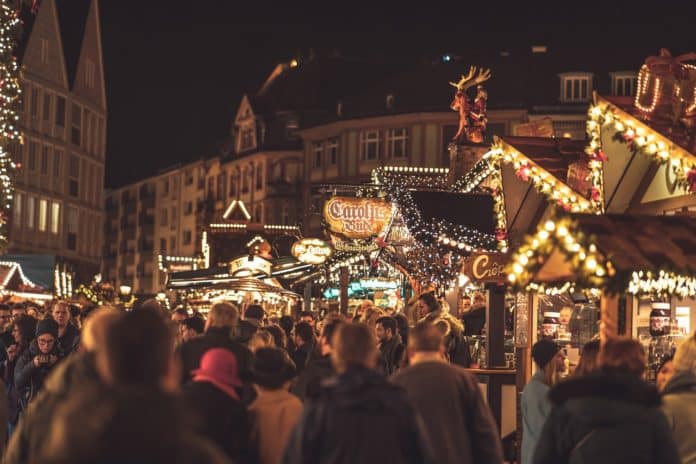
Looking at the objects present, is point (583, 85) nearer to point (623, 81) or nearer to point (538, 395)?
point (623, 81)

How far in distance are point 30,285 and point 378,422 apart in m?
30.1

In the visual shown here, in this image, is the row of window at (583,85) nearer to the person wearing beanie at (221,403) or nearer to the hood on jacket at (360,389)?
the person wearing beanie at (221,403)

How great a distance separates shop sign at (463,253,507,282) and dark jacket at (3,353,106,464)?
9.34m

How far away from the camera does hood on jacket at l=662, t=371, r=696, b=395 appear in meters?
9.03

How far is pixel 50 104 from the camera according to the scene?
242 feet

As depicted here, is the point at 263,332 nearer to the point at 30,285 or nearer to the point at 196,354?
the point at 196,354

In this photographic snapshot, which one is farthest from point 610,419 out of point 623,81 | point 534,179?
point 623,81

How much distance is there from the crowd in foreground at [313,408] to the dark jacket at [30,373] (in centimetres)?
384

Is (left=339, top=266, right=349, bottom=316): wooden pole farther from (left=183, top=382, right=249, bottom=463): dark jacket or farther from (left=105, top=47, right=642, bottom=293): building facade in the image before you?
(left=105, top=47, right=642, bottom=293): building facade

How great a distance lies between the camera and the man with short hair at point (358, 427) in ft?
23.3

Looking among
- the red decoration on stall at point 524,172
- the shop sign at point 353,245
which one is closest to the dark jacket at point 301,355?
the red decoration on stall at point 524,172

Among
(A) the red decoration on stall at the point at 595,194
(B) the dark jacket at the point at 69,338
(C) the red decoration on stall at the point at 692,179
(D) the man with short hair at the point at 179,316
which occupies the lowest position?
(B) the dark jacket at the point at 69,338

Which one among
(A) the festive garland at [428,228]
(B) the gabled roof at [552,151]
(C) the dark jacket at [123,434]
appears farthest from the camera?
(A) the festive garland at [428,228]

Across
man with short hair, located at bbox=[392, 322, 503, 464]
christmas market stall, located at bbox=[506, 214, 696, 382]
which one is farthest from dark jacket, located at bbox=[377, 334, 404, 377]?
man with short hair, located at bbox=[392, 322, 503, 464]
